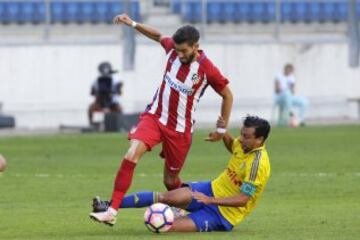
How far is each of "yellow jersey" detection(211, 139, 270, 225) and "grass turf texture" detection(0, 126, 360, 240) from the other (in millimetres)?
247

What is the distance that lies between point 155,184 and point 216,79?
610cm

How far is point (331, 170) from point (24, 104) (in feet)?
53.2

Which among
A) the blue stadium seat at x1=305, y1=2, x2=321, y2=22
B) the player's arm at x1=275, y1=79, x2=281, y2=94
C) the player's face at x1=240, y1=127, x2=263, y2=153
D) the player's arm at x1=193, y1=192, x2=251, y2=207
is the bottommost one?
the player's arm at x1=275, y1=79, x2=281, y2=94

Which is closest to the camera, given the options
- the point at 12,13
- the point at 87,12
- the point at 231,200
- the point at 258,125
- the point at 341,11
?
the point at 231,200

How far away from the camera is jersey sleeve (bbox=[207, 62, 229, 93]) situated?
1339 centimetres

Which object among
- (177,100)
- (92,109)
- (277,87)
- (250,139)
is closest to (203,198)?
(250,139)

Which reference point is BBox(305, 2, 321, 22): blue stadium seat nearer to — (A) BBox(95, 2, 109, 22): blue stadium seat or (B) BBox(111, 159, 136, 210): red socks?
(A) BBox(95, 2, 109, 22): blue stadium seat

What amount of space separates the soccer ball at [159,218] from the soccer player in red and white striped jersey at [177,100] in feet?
2.37

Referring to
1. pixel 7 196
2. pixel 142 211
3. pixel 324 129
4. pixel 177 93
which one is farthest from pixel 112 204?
pixel 324 129

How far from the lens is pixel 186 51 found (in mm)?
13086

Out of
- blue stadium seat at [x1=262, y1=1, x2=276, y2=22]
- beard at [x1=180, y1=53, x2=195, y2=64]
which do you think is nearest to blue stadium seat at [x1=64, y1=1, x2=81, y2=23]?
blue stadium seat at [x1=262, y1=1, x2=276, y2=22]

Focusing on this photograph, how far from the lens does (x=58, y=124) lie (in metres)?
36.6

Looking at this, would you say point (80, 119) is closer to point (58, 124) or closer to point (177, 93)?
point (58, 124)

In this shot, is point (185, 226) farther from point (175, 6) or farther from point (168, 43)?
point (175, 6)
